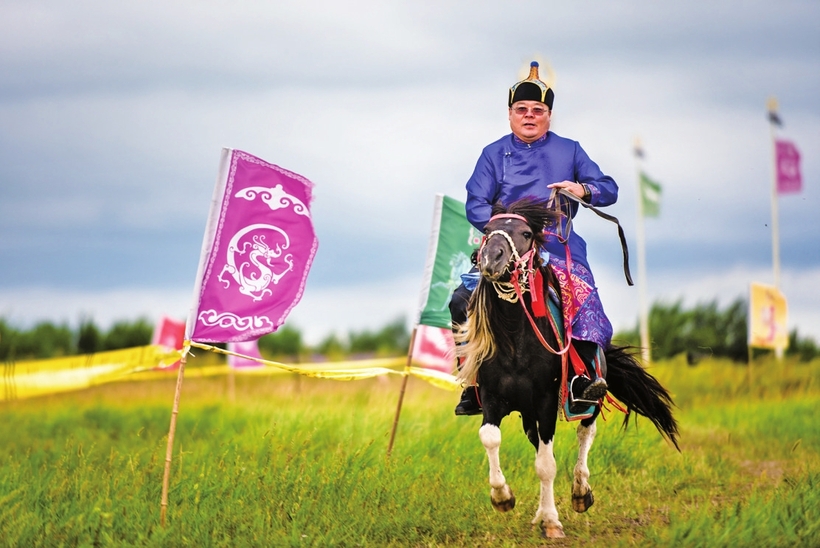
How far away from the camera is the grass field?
6.58m

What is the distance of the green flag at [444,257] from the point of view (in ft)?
31.6

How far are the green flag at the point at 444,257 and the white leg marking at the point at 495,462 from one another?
300 centimetres

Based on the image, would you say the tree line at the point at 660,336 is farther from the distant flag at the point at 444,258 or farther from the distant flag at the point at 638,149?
the distant flag at the point at 444,258

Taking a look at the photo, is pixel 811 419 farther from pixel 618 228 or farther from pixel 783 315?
pixel 618 228

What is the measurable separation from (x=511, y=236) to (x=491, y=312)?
2.01 feet

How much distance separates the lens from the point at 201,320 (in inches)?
275

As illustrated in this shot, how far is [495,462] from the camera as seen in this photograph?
21.8ft

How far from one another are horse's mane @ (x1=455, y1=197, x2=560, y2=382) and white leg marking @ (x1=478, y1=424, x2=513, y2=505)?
1.33 ft

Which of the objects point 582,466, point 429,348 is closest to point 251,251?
point 582,466

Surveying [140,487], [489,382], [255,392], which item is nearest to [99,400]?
[255,392]

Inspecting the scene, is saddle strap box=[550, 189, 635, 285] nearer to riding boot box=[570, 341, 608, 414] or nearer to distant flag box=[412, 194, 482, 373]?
riding boot box=[570, 341, 608, 414]

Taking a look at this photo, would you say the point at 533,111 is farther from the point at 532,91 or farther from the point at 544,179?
the point at 544,179

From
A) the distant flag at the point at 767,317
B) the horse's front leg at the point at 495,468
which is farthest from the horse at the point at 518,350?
the distant flag at the point at 767,317

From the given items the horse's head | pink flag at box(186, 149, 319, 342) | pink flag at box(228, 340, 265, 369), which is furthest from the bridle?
pink flag at box(228, 340, 265, 369)
